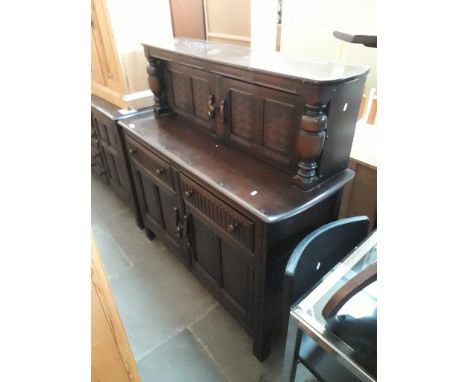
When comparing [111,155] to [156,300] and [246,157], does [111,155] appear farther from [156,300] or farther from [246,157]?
[246,157]

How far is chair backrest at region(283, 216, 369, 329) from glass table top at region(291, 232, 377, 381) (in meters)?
0.07

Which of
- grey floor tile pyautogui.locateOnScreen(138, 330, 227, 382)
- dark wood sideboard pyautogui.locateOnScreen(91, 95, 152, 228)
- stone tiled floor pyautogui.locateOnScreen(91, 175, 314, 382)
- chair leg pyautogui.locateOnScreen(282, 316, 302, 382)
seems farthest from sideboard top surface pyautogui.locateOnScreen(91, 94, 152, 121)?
chair leg pyautogui.locateOnScreen(282, 316, 302, 382)

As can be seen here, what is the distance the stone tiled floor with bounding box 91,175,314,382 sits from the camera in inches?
54.7

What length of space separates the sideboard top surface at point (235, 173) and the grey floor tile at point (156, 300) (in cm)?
81

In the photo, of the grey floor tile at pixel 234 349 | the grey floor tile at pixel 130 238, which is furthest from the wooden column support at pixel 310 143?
the grey floor tile at pixel 130 238

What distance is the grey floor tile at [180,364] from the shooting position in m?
1.37

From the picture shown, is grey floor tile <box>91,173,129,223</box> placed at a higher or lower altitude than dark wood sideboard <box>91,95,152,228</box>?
lower

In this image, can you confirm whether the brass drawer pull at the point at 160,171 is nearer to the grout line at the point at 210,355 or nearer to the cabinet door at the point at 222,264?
the cabinet door at the point at 222,264

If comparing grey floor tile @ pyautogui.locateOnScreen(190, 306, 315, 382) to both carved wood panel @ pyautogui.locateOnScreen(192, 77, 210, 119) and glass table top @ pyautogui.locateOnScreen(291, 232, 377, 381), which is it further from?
carved wood panel @ pyautogui.locateOnScreen(192, 77, 210, 119)

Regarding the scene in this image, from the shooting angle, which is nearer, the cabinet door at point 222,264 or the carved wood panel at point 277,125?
the carved wood panel at point 277,125

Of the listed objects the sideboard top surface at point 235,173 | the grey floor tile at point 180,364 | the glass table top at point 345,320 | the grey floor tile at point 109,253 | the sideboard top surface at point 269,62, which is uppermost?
the sideboard top surface at point 269,62

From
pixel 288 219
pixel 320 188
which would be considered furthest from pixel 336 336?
pixel 320 188
